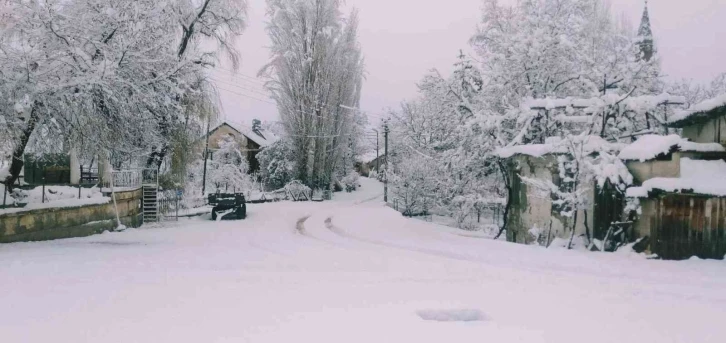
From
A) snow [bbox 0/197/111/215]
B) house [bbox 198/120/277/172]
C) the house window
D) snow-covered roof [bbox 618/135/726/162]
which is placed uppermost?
house [bbox 198/120/277/172]

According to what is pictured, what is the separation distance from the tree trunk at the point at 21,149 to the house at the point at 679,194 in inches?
516

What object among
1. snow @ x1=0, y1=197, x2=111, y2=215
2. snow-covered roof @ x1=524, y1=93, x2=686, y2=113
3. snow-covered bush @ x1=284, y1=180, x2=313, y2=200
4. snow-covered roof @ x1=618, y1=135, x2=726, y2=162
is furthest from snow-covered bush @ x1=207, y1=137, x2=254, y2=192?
snow-covered roof @ x1=618, y1=135, x2=726, y2=162

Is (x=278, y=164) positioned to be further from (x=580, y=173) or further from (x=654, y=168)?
(x=654, y=168)

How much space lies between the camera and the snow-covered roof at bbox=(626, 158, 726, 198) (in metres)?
9.96

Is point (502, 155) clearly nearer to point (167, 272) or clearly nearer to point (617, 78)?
point (617, 78)

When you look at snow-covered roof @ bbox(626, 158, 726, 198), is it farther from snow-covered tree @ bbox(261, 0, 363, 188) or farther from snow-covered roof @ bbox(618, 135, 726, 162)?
snow-covered tree @ bbox(261, 0, 363, 188)

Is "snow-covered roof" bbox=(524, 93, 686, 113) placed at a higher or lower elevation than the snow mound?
higher

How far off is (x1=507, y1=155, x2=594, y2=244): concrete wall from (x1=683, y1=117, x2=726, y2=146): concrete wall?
10.5 ft

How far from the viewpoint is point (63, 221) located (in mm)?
13109

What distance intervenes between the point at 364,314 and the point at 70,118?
9077 mm

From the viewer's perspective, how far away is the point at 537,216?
1368 cm

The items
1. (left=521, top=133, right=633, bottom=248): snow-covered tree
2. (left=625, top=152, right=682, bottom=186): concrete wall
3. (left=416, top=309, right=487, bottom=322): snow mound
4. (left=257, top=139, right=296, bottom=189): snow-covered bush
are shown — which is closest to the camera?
(left=416, top=309, right=487, bottom=322): snow mound

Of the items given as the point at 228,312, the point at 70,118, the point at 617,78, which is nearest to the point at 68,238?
the point at 70,118

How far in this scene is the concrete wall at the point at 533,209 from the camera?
12609 millimetres
